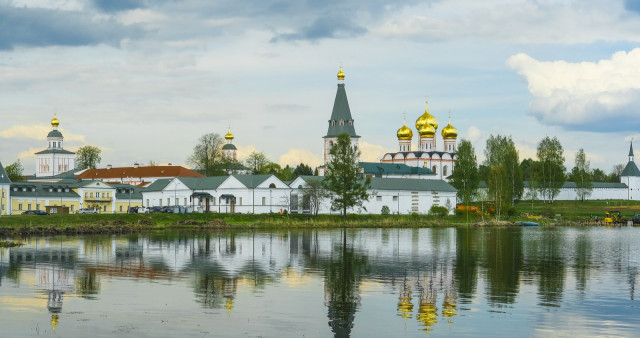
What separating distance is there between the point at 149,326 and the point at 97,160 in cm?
14780

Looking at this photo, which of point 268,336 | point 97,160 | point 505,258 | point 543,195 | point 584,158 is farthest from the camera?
A: point 97,160

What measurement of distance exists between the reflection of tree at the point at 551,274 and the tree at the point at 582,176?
78.6 metres

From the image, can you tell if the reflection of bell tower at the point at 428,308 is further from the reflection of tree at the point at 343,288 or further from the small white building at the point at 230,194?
the small white building at the point at 230,194

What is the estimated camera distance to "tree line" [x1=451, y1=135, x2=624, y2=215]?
300ft

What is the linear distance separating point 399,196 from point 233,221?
28.4 m

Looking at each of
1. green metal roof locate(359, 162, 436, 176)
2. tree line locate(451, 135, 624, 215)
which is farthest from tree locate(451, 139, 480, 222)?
green metal roof locate(359, 162, 436, 176)

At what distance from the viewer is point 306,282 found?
27.2 m

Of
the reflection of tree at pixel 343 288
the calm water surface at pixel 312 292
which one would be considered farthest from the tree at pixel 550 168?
the reflection of tree at pixel 343 288

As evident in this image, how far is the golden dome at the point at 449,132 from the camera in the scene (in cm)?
14088

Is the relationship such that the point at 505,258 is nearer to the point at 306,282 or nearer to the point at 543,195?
the point at 306,282

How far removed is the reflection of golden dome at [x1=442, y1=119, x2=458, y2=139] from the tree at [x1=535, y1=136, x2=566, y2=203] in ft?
78.8

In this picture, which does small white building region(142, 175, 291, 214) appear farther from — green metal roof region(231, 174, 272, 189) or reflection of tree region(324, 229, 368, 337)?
reflection of tree region(324, 229, 368, 337)

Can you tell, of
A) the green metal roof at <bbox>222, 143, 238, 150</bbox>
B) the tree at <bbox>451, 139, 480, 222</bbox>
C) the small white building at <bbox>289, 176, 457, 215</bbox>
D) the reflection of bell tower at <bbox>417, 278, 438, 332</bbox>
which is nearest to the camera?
the reflection of bell tower at <bbox>417, 278, 438, 332</bbox>

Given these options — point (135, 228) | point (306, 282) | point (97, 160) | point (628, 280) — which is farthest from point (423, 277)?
point (97, 160)
